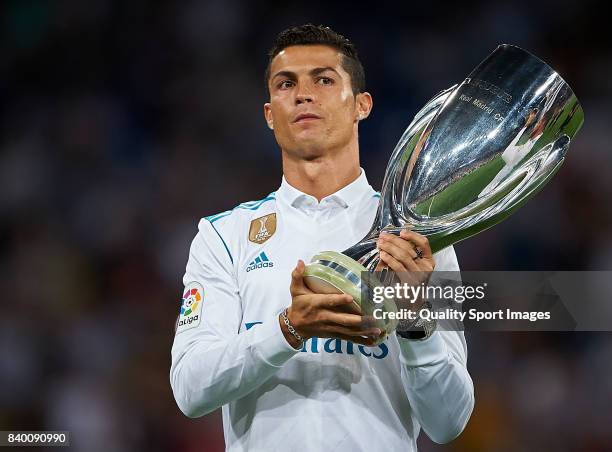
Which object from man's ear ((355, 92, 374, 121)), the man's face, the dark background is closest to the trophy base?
the man's face

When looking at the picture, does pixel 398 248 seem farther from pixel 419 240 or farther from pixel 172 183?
pixel 172 183

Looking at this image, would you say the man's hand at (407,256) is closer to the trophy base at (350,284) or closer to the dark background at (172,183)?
the trophy base at (350,284)

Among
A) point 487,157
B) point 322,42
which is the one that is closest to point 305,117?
point 322,42

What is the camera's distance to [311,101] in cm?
276

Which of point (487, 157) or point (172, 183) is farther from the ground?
point (172, 183)

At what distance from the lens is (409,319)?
2.24m

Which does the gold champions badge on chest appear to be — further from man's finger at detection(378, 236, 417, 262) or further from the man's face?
man's finger at detection(378, 236, 417, 262)

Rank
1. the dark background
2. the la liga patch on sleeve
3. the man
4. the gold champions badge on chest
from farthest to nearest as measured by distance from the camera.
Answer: the dark background
the gold champions badge on chest
the la liga patch on sleeve
the man

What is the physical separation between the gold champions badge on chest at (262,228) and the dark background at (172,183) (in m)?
2.08

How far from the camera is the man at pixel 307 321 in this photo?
2.32m

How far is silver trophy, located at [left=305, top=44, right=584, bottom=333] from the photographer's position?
7.70 feet

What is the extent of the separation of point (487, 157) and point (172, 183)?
138 inches

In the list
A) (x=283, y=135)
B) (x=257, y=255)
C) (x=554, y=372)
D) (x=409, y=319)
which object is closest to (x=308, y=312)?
(x=409, y=319)

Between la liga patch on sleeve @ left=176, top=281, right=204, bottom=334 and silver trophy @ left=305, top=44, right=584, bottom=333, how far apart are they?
550 mm
